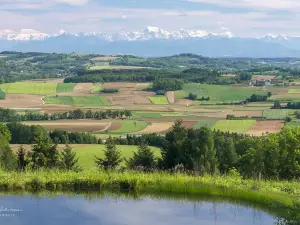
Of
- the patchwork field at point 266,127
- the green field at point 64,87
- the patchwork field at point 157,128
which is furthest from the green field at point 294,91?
the green field at point 64,87

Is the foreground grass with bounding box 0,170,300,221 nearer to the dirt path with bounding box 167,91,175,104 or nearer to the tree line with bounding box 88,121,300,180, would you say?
the tree line with bounding box 88,121,300,180

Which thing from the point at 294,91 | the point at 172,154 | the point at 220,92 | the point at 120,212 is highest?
the point at 120,212

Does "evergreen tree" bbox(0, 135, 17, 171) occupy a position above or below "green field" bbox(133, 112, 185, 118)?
above

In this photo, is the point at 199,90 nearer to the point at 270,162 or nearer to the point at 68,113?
the point at 68,113

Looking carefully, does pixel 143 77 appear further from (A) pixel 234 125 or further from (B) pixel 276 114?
(A) pixel 234 125

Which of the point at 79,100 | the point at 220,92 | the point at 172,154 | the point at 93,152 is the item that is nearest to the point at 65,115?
the point at 79,100

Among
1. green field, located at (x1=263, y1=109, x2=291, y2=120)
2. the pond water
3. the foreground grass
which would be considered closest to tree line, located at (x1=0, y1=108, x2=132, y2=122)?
green field, located at (x1=263, y1=109, x2=291, y2=120)

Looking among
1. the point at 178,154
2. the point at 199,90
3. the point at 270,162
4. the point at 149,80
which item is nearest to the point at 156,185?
the point at 270,162
